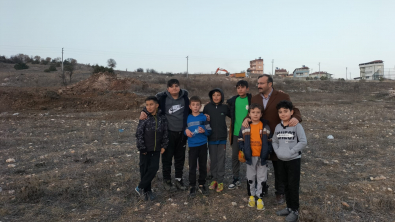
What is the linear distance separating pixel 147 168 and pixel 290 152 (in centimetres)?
199

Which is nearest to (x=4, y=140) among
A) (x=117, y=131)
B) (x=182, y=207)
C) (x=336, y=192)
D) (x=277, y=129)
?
(x=117, y=131)

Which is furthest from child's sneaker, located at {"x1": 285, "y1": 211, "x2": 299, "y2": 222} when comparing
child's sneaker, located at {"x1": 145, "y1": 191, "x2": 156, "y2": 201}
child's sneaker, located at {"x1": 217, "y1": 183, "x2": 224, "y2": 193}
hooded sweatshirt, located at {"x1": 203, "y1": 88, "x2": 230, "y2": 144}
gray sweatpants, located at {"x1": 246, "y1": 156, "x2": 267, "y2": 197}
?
child's sneaker, located at {"x1": 145, "y1": 191, "x2": 156, "y2": 201}

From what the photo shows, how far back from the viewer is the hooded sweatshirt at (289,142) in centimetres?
296

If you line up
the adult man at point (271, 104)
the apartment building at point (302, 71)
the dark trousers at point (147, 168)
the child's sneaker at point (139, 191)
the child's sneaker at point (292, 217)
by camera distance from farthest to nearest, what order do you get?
the apartment building at point (302, 71) → the child's sneaker at point (139, 191) → the dark trousers at point (147, 168) → the adult man at point (271, 104) → the child's sneaker at point (292, 217)

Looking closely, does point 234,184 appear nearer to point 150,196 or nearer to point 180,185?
point 180,185

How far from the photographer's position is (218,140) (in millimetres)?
3840

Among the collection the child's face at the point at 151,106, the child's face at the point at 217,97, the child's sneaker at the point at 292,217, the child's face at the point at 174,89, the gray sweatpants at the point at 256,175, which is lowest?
the child's sneaker at the point at 292,217

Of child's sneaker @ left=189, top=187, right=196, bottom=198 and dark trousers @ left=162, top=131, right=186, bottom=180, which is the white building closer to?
dark trousers @ left=162, top=131, right=186, bottom=180

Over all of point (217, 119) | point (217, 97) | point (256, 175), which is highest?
point (217, 97)

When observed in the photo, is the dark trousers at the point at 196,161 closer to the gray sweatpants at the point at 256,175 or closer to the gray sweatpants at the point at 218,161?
the gray sweatpants at the point at 218,161

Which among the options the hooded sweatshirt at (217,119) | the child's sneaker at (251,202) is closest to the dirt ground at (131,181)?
the child's sneaker at (251,202)

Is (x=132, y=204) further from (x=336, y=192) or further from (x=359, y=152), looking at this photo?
(x=359, y=152)

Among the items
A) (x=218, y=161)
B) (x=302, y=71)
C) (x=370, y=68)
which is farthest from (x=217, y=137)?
(x=302, y=71)

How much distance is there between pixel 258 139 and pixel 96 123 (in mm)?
8700
